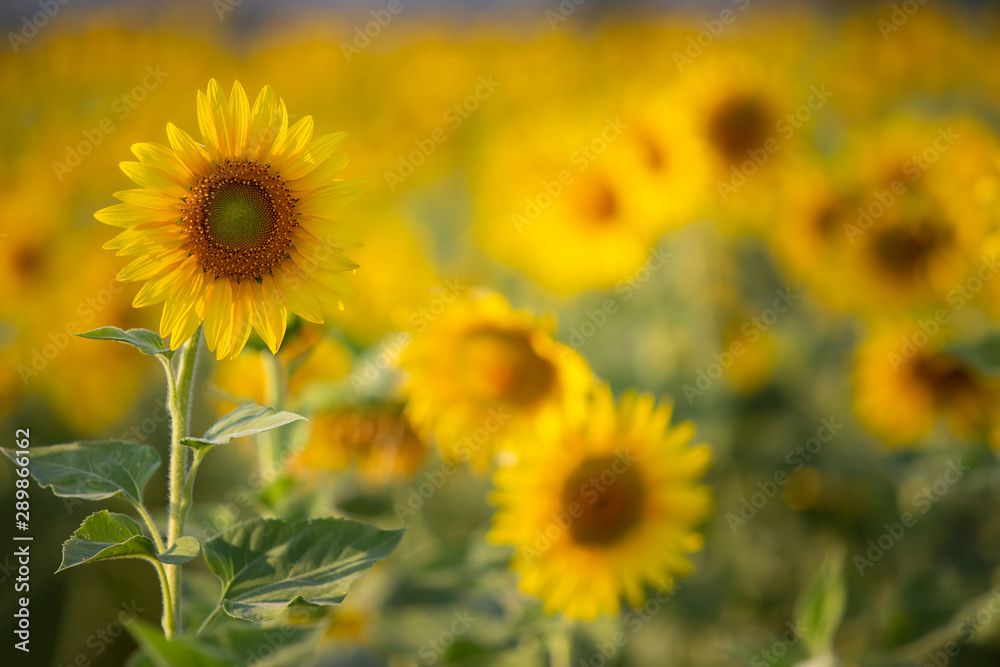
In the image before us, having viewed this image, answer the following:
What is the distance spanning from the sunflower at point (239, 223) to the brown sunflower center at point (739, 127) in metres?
1.79

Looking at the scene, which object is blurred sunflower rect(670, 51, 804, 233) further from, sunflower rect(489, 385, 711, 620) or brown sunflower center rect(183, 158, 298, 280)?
brown sunflower center rect(183, 158, 298, 280)

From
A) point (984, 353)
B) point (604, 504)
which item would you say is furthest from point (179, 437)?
point (984, 353)

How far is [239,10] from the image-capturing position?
7715 millimetres

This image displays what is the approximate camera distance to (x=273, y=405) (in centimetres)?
104

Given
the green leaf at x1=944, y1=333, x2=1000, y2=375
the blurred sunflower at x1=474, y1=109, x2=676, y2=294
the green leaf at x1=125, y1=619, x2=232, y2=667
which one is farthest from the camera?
the blurred sunflower at x1=474, y1=109, x2=676, y2=294

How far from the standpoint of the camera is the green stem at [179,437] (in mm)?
742

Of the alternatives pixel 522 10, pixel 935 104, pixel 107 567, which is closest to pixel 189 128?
pixel 107 567

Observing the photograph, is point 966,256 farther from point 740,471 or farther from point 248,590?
point 248,590

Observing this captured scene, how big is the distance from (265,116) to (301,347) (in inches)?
15.5

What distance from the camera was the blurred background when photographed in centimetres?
140

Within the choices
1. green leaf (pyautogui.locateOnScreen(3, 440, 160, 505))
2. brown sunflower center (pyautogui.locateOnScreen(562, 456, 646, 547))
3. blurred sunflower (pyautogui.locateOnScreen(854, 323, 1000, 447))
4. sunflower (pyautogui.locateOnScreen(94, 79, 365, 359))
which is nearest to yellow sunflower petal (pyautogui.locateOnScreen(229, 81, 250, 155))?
sunflower (pyautogui.locateOnScreen(94, 79, 365, 359))

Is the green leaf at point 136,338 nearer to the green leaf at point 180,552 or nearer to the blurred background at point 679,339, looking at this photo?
the green leaf at point 180,552

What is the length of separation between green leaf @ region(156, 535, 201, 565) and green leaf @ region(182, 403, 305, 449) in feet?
0.30

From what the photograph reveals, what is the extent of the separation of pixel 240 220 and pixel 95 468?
0.94 feet
